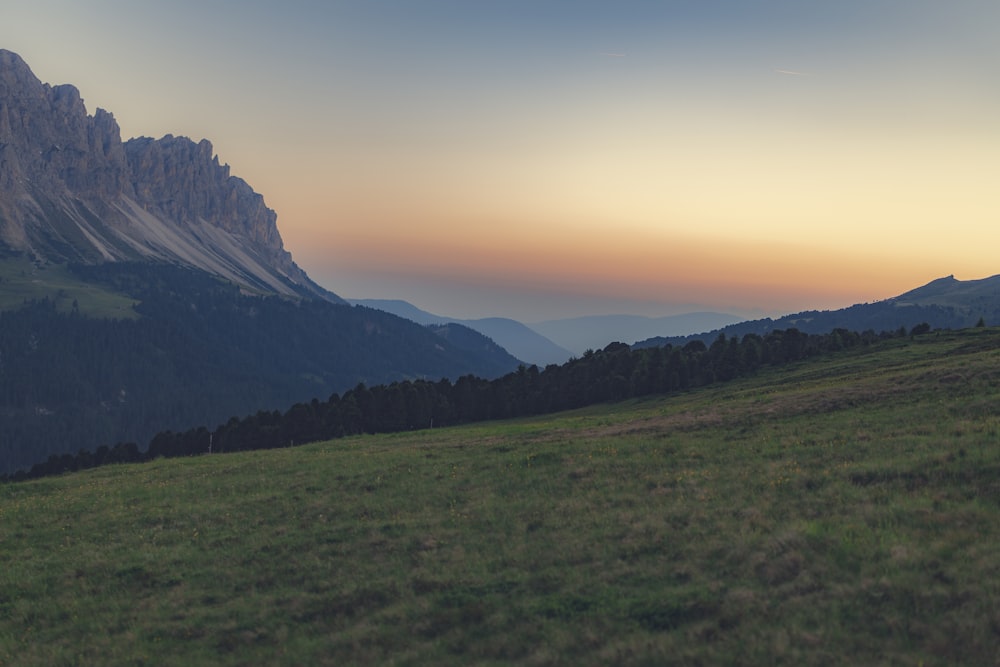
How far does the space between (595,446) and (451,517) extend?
1348cm

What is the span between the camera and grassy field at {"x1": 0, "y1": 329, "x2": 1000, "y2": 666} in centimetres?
1434

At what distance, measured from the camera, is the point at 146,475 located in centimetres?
4994

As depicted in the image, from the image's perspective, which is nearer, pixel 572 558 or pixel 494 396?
pixel 572 558

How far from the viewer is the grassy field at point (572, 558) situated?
564 inches

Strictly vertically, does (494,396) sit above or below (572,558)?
above

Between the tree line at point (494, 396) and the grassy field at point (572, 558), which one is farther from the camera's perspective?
the tree line at point (494, 396)

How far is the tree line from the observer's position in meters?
102

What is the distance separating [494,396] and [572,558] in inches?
4100

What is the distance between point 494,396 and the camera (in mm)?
123938

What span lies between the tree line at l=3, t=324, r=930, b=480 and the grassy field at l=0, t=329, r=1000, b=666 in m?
66.1

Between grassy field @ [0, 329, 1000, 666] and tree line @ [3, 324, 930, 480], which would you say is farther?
tree line @ [3, 324, 930, 480]

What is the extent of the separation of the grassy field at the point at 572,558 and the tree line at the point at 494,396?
66092 millimetres

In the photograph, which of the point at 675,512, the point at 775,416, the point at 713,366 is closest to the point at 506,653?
the point at 675,512

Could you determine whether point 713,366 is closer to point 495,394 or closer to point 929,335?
point 929,335
